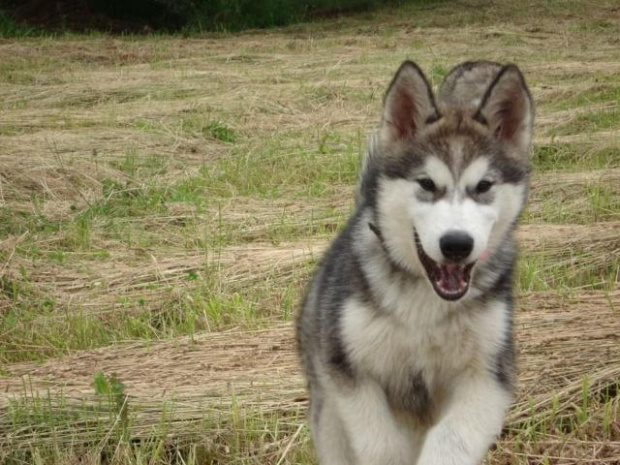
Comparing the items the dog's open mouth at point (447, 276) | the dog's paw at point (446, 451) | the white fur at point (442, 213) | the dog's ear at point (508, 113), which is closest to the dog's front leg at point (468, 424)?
the dog's paw at point (446, 451)

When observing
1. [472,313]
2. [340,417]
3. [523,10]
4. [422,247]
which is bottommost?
[523,10]

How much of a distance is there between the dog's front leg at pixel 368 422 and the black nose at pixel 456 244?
0.56 meters

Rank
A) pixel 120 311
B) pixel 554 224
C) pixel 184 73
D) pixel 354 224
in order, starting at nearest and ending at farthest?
pixel 354 224
pixel 120 311
pixel 554 224
pixel 184 73

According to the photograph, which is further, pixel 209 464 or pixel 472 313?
pixel 209 464

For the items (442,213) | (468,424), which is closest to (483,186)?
(442,213)

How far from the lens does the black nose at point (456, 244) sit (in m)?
3.38

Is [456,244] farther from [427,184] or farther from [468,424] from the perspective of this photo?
[468,424]

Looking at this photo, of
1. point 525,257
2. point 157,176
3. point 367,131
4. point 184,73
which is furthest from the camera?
point 184,73

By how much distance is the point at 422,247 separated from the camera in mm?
3543

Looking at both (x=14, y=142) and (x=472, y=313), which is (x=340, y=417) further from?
(x=14, y=142)

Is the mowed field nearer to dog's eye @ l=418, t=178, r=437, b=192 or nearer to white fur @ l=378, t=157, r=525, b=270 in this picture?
white fur @ l=378, t=157, r=525, b=270

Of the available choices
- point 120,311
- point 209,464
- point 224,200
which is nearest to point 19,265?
point 120,311

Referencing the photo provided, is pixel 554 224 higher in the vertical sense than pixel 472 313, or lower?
lower

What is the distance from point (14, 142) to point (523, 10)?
14.9 metres
